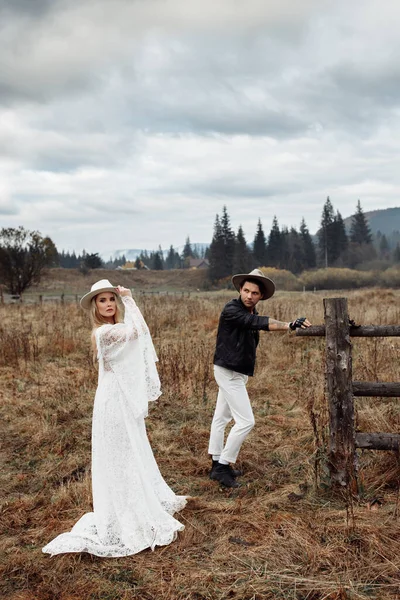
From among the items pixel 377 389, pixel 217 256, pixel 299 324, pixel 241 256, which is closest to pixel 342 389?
pixel 377 389

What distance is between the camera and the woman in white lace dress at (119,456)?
3672 mm

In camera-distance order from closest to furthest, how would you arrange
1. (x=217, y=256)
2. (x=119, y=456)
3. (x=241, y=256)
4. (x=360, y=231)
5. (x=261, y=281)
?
(x=119, y=456) < (x=261, y=281) < (x=241, y=256) < (x=217, y=256) < (x=360, y=231)

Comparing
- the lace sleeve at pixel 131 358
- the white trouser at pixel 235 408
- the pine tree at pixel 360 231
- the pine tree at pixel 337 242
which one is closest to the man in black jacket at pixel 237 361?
the white trouser at pixel 235 408

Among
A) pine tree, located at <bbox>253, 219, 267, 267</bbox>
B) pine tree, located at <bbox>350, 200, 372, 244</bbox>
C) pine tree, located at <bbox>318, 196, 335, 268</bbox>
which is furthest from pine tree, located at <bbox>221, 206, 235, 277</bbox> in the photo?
pine tree, located at <bbox>350, 200, 372, 244</bbox>

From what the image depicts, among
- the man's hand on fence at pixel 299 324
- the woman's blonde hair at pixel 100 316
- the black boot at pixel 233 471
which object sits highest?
the woman's blonde hair at pixel 100 316

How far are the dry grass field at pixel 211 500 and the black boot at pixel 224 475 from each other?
106 millimetres

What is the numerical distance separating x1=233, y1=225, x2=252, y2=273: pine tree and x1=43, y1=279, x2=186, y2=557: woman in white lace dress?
62.2 m

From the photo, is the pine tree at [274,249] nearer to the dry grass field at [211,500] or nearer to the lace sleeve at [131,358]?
the dry grass field at [211,500]

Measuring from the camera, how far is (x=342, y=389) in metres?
4.29

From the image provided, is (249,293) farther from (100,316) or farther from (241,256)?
(241,256)

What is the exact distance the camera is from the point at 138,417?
390 cm

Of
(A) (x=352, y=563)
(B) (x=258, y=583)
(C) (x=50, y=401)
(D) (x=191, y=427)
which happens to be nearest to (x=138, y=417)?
(B) (x=258, y=583)

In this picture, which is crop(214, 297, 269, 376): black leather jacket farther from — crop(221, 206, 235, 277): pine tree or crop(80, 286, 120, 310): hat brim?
crop(221, 206, 235, 277): pine tree

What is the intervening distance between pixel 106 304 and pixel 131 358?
0.50 m
